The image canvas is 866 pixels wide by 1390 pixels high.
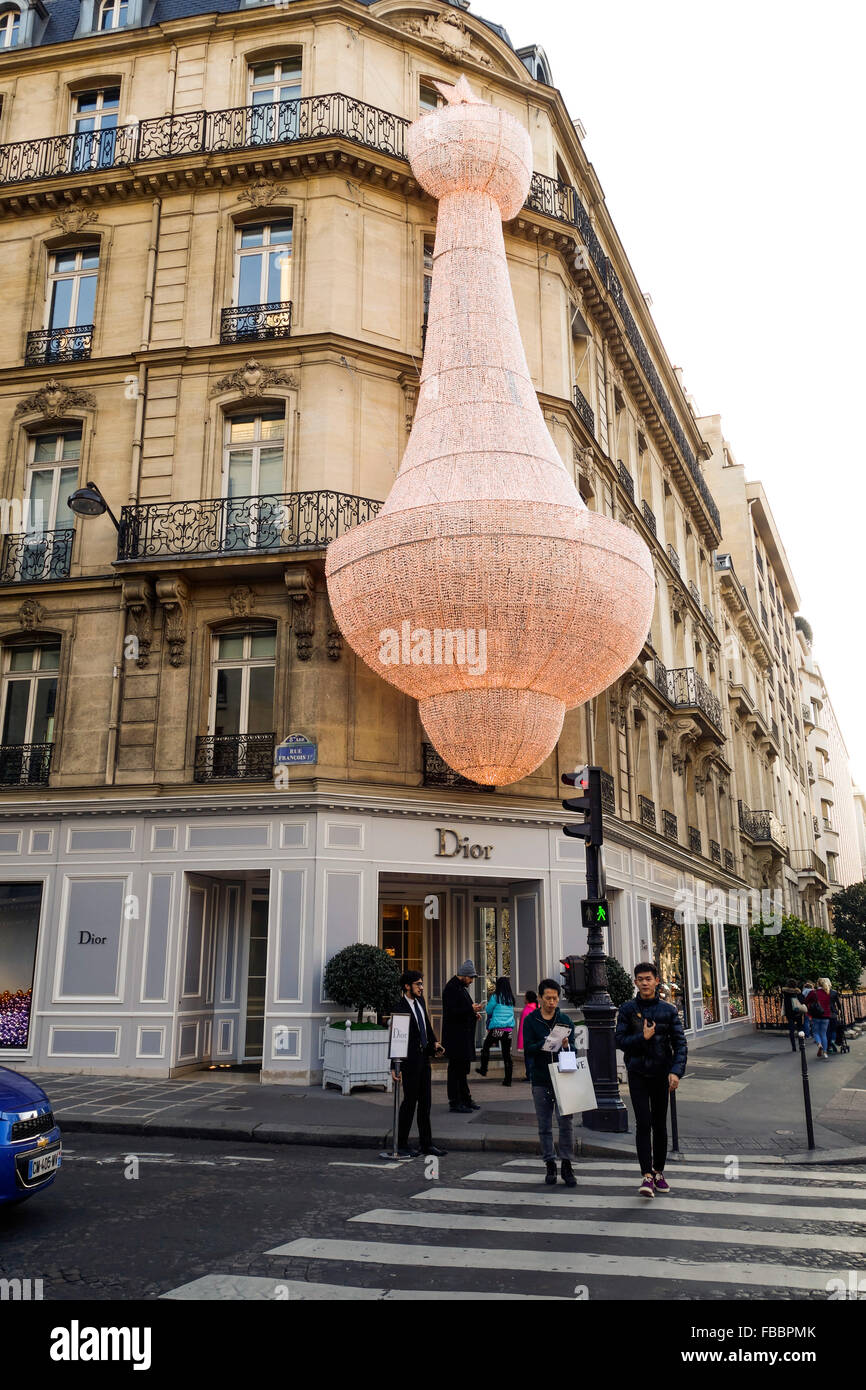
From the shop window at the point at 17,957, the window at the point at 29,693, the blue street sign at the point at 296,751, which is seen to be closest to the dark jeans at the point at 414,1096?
the blue street sign at the point at 296,751

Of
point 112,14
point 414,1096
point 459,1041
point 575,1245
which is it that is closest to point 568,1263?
point 575,1245

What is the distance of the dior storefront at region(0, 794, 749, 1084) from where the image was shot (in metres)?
15.0

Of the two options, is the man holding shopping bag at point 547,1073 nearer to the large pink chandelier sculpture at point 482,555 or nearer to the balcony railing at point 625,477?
the large pink chandelier sculpture at point 482,555

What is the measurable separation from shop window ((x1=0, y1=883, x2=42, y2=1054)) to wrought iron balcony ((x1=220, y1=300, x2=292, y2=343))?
9.93 meters

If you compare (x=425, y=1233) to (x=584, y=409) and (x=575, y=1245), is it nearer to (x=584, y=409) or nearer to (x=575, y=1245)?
(x=575, y=1245)

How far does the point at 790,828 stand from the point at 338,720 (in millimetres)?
39214

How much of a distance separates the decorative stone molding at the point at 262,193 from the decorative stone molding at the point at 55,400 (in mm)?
4541

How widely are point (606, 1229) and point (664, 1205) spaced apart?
98cm

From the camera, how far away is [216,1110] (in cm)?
1191

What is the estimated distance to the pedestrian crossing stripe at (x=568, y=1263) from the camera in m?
5.39

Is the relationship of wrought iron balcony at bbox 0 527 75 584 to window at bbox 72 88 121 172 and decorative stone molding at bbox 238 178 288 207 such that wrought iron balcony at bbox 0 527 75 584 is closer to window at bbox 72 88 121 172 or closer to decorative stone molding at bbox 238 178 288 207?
decorative stone molding at bbox 238 178 288 207

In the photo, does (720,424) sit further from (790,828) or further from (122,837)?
(122,837)

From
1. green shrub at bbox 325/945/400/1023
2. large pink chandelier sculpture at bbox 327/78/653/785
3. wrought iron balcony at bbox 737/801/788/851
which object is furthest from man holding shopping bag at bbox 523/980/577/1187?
wrought iron balcony at bbox 737/801/788/851
